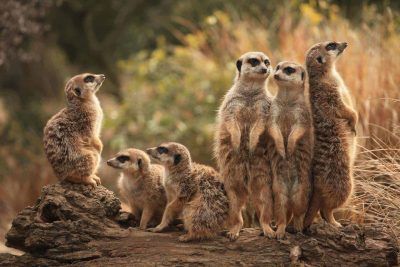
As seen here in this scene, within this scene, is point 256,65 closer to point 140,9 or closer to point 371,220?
point 371,220

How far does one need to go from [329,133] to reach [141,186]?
56.4 inches

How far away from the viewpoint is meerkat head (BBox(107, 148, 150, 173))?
538cm

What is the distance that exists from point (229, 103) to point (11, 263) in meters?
1.91

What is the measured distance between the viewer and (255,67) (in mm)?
5168

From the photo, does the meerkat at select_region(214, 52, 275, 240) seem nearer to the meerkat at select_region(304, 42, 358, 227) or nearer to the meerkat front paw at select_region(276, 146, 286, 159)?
the meerkat front paw at select_region(276, 146, 286, 159)

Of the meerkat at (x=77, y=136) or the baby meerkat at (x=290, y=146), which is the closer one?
the baby meerkat at (x=290, y=146)

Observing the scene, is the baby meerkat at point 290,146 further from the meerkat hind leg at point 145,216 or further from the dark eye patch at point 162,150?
the meerkat hind leg at point 145,216

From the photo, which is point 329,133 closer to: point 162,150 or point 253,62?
point 253,62

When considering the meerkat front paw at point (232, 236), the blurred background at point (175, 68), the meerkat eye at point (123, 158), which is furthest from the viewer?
the blurred background at point (175, 68)

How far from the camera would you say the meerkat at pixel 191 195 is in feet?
16.4

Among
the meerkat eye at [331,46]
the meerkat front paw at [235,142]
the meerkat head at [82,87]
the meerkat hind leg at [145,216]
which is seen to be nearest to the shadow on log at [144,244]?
the meerkat hind leg at [145,216]

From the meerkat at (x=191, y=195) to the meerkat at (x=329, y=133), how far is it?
0.65 metres

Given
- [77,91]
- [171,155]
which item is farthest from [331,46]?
[77,91]

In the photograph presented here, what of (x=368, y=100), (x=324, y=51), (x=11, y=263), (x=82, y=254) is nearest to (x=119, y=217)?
(x=82, y=254)
